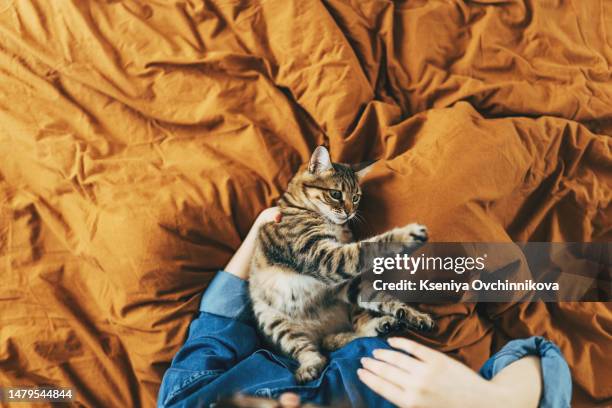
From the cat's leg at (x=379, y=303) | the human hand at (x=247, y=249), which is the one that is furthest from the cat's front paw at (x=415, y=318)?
the human hand at (x=247, y=249)

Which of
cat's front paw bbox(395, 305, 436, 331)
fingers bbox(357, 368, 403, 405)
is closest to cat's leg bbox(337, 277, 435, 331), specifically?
cat's front paw bbox(395, 305, 436, 331)

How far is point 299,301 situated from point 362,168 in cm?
21

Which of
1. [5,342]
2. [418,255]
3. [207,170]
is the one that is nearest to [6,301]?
[5,342]

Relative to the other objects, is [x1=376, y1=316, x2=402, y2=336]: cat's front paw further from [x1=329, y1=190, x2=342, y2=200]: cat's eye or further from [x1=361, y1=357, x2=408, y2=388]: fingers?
[x1=329, y1=190, x2=342, y2=200]: cat's eye

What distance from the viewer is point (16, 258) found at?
734 millimetres

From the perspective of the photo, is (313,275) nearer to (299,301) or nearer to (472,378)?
(299,301)

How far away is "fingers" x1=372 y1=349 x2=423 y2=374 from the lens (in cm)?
60

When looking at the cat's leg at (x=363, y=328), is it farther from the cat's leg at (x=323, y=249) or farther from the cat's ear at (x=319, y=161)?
the cat's ear at (x=319, y=161)

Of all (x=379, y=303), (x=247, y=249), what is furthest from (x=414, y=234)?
(x=247, y=249)

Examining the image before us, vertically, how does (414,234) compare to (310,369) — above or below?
above

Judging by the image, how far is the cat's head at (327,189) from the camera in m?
0.71

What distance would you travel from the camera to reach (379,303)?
0.69 m

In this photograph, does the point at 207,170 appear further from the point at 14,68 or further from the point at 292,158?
the point at 14,68

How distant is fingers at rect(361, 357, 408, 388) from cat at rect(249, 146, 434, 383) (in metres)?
0.08
